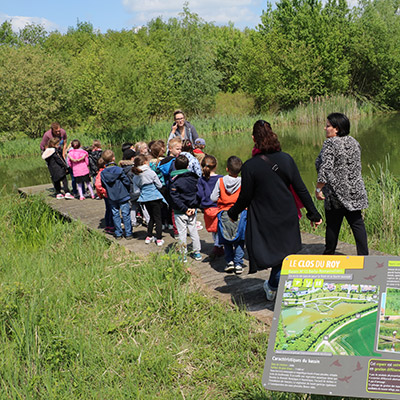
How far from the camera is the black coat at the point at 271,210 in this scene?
3.88 m

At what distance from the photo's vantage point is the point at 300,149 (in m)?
19.3

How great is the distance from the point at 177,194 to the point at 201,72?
3100cm

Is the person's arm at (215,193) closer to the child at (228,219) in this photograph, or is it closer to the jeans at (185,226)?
the child at (228,219)

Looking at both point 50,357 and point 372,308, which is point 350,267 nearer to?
point 372,308

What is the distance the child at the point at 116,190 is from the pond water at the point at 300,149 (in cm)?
584

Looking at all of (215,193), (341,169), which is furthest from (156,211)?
(341,169)

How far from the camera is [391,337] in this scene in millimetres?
2053

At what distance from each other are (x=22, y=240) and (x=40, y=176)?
1138 centimetres

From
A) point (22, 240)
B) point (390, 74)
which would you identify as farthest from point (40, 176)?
point (390, 74)

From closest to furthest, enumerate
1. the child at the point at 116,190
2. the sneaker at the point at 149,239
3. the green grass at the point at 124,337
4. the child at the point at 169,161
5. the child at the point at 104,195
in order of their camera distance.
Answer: the green grass at the point at 124,337 < the child at the point at 169,161 < the sneaker at the point at 149,239 < the child at the point at 116,190 < the child at the point at 104,195

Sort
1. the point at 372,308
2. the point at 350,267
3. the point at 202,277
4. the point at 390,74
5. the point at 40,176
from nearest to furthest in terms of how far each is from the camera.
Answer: the point at 372,308
the point at 350,267
the point at 202,277
the point at 40,176
the point at 390,74

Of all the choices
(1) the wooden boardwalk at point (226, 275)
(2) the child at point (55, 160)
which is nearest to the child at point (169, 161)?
(1) the wooden boardwalk at point (226, 275)

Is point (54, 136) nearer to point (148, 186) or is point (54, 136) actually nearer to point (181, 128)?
point (181, 128)

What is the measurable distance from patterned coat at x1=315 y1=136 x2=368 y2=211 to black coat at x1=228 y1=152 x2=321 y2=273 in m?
0.97
